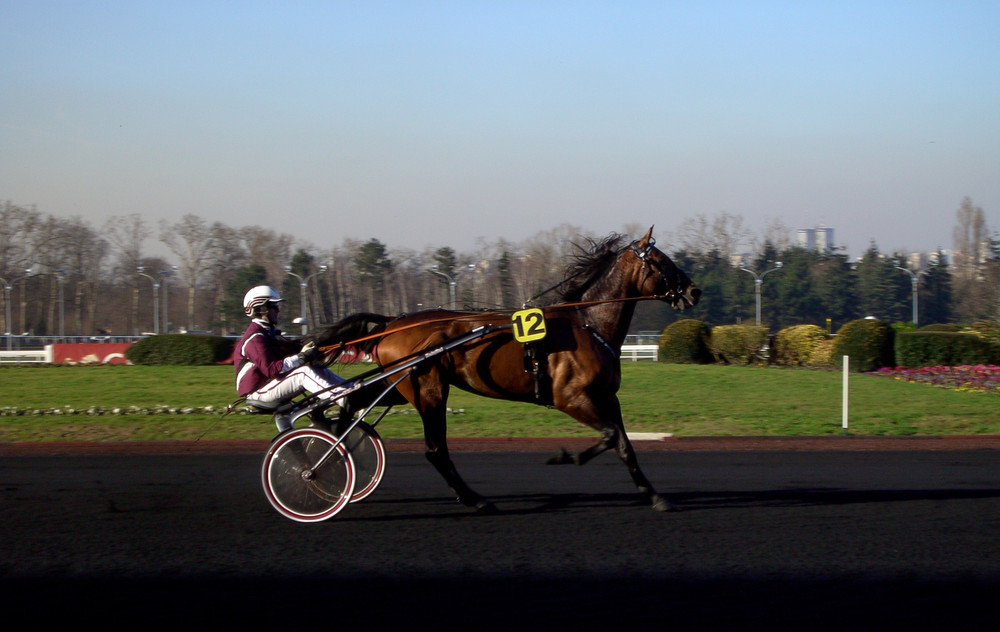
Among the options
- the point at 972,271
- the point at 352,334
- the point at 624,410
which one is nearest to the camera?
the point at 352,334

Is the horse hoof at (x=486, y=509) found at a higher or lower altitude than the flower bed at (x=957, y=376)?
lower

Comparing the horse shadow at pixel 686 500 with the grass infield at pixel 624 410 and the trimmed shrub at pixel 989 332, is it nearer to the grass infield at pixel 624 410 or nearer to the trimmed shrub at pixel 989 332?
the grass infield at pixel 624 410

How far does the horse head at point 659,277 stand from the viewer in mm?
6375

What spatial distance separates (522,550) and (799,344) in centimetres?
1873

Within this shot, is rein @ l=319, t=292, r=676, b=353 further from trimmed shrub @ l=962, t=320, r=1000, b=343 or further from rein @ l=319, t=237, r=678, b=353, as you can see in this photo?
trimmed shrub @ l=962, t=320, r=1000, b=343

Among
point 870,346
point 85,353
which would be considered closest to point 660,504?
point 870,346

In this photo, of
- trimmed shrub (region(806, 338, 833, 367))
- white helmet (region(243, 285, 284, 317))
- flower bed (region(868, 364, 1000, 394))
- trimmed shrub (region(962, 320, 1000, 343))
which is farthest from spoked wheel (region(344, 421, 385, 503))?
trimmed shrub (region(806, 338, 833, 367))

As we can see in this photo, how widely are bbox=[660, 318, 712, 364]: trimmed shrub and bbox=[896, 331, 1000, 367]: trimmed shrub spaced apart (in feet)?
15.5

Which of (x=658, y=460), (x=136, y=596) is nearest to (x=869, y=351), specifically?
(x=658, y=460)

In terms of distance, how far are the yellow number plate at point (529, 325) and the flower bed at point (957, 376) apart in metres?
11.4

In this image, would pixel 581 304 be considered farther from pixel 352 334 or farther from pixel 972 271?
pixel 972 271

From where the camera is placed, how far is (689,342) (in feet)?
75.4

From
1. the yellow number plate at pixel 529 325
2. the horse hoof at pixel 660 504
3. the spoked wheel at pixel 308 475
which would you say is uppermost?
the yellow number plate at pixel 529 325

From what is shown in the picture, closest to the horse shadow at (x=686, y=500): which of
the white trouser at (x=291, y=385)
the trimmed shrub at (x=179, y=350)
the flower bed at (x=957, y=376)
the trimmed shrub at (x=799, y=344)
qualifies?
the white trouser at (x=291, y=385)
